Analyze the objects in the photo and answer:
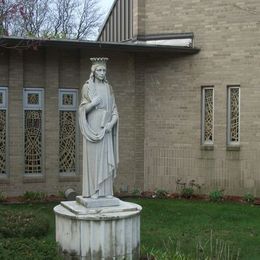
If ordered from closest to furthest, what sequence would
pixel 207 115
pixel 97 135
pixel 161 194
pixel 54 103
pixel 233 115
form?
pixel 97 135 < pixel 54 103 < pixel 233 115 < pixel 161 194 < pixel 207 115

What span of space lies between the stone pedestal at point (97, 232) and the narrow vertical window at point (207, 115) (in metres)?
9.70

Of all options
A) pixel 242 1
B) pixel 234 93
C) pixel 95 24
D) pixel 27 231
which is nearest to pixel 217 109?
pixel 234 93

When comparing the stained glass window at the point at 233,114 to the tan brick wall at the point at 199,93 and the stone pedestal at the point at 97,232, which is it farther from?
the stone pedestal at the point at 97,232

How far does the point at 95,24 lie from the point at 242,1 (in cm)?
3154

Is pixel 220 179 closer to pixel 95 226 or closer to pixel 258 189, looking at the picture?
pixel 258 189

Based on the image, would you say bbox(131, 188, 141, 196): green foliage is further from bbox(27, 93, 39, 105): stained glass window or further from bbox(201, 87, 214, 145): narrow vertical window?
bbox(27, 93, 39, 105): stained glass window

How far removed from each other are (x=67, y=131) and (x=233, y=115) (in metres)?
5.08

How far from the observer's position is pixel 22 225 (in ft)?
38.3

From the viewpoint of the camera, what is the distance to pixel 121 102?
18984 millimetres

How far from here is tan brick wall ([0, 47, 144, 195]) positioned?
17516 millimetres

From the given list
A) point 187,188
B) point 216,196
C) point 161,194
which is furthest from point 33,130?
point 216,196

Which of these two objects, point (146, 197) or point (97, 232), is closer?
point (97, 232)

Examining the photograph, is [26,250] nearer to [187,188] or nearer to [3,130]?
[3,130]

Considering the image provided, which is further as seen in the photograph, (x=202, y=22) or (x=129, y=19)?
(x=129, y=19)
